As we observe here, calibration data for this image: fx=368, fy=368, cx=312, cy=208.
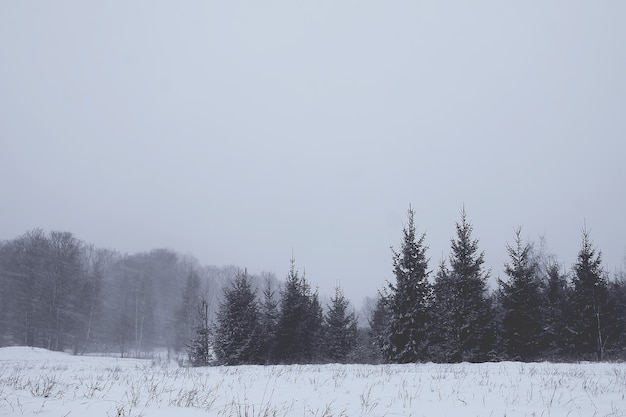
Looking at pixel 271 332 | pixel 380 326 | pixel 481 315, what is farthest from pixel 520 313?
pixel 271 332

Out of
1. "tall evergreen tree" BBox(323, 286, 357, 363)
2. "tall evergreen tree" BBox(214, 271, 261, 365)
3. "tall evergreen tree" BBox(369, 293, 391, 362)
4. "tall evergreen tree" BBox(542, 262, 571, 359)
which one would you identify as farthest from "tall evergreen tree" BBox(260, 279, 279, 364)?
"tall evergreen tree" BBox(542, 262, 571, 359)

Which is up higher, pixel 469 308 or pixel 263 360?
pixel 469 308

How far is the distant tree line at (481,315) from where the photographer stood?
22.2m

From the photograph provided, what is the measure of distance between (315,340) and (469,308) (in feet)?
38.5

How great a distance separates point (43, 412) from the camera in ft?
15.9

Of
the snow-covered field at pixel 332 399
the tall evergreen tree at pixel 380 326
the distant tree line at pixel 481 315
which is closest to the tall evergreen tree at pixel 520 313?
the distant tree line at pixel 481 315

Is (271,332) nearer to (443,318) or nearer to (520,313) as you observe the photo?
(443,318)

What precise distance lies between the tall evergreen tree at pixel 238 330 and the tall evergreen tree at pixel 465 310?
1237cm

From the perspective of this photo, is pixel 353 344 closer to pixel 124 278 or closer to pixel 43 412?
pixel 43 412

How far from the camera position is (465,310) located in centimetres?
2258

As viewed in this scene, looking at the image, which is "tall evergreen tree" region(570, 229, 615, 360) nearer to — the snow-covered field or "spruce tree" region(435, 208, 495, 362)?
"spruce tree" region(435, 208, 495, 362)

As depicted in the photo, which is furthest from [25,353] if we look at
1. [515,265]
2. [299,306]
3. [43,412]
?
[515,265]

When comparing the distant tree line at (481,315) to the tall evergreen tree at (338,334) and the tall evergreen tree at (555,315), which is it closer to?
the tall evergreen tree at (555,315)

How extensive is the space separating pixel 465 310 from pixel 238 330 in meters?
15.0
